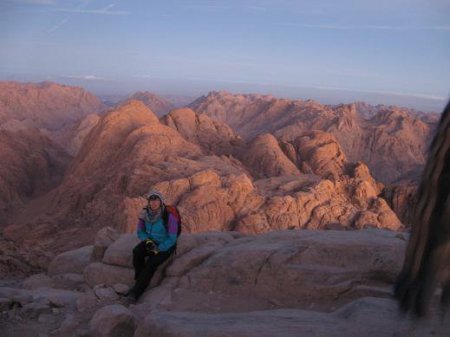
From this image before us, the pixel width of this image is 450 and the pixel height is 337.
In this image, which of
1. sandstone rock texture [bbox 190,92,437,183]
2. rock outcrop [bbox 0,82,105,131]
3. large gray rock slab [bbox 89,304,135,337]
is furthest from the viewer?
rock outcrop [bbox 0,82,105,131]

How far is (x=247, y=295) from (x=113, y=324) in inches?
87.2

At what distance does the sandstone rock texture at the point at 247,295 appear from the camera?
17.5ft

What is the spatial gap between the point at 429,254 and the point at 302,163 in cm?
3123

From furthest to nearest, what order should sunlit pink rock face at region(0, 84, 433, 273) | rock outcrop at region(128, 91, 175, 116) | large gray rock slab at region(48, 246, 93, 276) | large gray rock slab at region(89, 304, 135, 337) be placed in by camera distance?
rock outcrop at region(128, 91, 175, 116) → sunlit pink rock face at region(0, 84, 433, 273) → large gray rock slab at region(48, 246, 93, 276) → large gray rock slab at region(89, 304, 135, 337)

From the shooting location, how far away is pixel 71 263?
10758 mm

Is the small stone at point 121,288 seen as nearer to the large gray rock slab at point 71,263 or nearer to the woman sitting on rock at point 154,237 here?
the woman sitting on rock at point 154,237

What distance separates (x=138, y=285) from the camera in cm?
768

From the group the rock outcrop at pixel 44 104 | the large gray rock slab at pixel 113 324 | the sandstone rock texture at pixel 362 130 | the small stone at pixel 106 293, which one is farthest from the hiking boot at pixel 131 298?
the rock outcrop at pixel 44 104

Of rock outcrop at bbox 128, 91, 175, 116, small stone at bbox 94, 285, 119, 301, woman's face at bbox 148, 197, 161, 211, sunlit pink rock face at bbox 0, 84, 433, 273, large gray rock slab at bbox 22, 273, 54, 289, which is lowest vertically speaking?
rock outcrop at bbox 128, 91, 175, 116

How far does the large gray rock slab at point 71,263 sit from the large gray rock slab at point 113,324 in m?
4.37

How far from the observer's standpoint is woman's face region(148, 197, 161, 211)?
7.42m

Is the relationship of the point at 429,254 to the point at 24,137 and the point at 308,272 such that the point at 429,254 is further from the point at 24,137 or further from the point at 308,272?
the point at 24,137

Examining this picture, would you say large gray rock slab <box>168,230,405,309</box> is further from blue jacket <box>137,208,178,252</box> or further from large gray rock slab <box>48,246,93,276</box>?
large gray rock slab <box>48,246,93,276</box>

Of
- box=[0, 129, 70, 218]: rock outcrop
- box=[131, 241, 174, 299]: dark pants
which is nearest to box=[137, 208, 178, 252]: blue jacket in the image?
box=[131, 241, 174, 299]: dark pants
